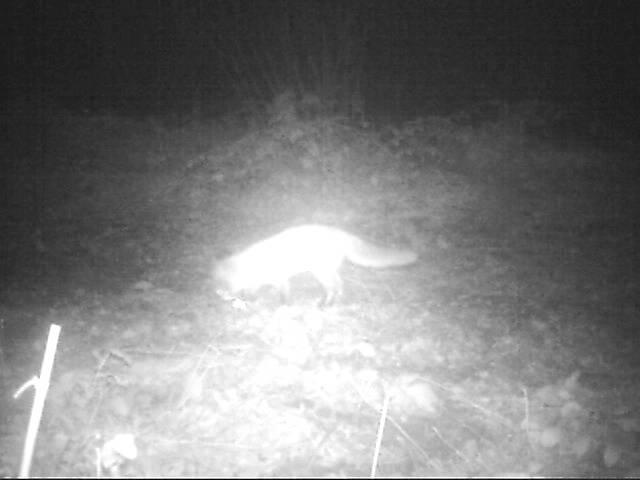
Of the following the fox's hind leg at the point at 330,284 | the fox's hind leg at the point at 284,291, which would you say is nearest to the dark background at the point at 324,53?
the fox's hind leg at the point at 330,284

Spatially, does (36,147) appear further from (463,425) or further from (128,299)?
(463,425)

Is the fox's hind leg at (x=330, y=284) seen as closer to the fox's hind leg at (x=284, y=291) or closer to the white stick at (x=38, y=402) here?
the fox's hind leg at (x=284, y=291)

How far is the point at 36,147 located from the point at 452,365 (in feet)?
21.0

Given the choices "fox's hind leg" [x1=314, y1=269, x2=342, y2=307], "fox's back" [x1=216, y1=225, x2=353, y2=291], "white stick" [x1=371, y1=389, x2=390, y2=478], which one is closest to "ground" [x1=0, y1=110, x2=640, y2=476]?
"white stick" [x1=371, y1=389, x2=390, y2=478]

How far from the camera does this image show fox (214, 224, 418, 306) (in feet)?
14.7

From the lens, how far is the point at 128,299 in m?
4.50

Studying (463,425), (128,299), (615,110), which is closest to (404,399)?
(463,425)

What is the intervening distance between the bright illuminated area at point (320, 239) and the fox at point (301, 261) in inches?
0.9

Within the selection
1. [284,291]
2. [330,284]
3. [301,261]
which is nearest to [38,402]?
[284,291]

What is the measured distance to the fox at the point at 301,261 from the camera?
14.7 feet

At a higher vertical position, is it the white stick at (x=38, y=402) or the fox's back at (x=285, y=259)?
the fox's back at (x=285, y=259)

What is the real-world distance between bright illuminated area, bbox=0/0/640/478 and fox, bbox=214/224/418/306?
22 mm

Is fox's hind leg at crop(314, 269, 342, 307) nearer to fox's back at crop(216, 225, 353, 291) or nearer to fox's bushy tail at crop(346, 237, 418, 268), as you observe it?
fox's back at crop(216, 225, 353, 291)

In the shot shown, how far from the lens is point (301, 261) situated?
4.53 m
